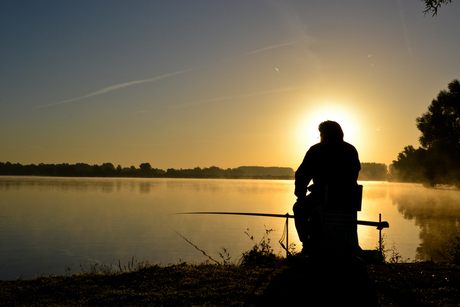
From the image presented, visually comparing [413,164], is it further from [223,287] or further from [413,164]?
[223,287]

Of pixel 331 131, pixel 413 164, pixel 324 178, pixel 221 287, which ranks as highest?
pixel 413 164

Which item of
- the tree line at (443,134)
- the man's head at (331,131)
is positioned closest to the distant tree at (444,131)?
the tree line at (443,134)

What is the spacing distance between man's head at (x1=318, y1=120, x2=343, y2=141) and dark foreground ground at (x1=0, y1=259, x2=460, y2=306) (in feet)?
4.48

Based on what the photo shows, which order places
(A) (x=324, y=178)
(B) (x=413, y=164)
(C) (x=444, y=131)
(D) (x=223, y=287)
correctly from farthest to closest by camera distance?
(B) (x=413, y=164)
(C) (x=444, y=131)
(D) (x=223, y=287)
(A) (x=324, y=178)

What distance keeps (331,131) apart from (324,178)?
1.81 feet

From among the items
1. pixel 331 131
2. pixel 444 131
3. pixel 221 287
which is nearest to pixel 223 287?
pixel 221 287

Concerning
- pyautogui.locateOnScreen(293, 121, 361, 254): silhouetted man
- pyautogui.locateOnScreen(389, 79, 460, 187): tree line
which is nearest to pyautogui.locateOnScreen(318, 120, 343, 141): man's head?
pyautogui.locateOnScreen(293, 121, 361, 254): silhouetted man

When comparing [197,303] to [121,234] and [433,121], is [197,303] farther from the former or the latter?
[433,121]

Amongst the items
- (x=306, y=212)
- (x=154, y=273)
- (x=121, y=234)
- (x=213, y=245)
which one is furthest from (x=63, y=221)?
(x=306, y=212)

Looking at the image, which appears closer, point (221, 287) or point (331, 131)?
point (331, 131)

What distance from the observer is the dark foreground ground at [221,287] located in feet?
17.2

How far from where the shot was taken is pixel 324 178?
3.87 metres

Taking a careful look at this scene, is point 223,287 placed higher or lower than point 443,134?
lower

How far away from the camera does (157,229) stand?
22812 millimetres
